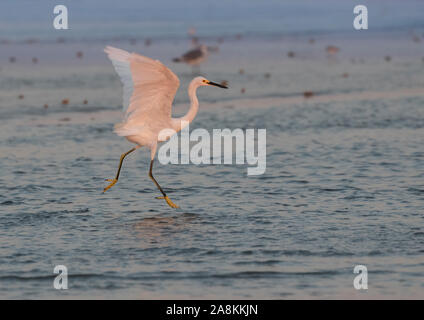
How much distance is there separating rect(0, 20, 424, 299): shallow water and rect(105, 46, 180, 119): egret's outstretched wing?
122cm

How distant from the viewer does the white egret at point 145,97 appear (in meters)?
10.4

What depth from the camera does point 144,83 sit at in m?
10.7

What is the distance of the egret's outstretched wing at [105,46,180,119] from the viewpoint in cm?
1038

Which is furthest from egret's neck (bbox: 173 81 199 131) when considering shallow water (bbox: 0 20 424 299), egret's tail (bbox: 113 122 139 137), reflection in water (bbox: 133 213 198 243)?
reflection in water (bbox: 133 213 198 243)

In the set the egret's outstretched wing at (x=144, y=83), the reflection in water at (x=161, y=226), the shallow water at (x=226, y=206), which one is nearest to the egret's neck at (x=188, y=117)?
the egret's outstretched wing at (x=144, y=83)

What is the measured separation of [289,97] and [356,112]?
9.60 ft

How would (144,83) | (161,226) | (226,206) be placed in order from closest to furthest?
(161,226) → (144,83) → (226,206)

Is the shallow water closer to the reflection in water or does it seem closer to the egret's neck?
the reflection in water

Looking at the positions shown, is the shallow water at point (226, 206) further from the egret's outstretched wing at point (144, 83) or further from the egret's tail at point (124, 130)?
the egret's outstretched wing at point (144, 83)

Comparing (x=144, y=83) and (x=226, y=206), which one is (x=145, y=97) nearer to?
(x=144, y=83)

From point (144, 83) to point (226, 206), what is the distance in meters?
1.86

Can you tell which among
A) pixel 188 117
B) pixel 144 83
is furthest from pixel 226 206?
pixel 144 83

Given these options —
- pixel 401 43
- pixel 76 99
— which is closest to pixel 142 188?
pixel 76 99
